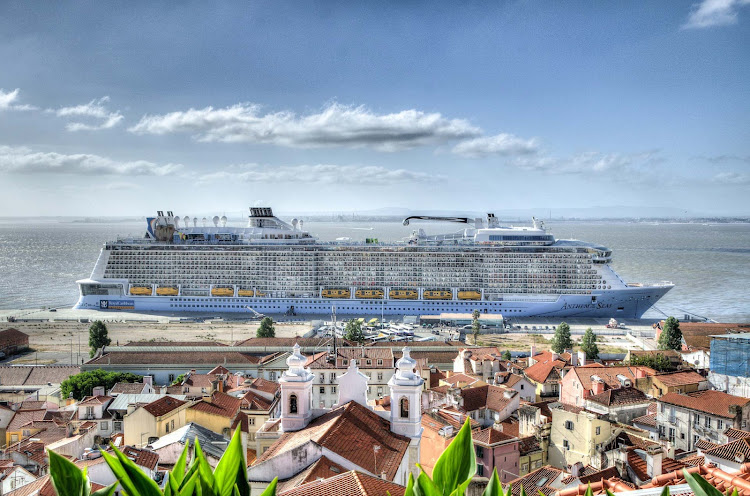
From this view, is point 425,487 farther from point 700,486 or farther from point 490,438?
point 490,438

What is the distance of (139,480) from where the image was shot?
3.40m

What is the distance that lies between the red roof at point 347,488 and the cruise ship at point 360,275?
64.0m

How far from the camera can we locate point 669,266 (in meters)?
137

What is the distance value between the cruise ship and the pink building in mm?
52251

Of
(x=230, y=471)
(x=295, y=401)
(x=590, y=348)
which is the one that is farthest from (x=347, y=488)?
(x=590, y=348)

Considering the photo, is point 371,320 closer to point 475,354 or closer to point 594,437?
point 475,354

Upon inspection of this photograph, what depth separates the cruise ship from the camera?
76.2m

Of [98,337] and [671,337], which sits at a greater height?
[671,337]

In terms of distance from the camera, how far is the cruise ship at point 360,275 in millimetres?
76188

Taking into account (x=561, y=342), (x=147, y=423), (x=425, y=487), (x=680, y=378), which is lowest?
(x=561, y=342)

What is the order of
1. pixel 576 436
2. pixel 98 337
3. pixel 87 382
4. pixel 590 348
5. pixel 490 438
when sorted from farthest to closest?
pixel 98 337 < pixel 590 348 < pixel 87 382 < pixel 576 436 < pixel 490 438

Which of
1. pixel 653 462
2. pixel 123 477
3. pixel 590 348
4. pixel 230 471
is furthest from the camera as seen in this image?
pixel 590 348

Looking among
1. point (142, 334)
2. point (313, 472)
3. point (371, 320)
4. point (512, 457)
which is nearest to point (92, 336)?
point (142, 334)

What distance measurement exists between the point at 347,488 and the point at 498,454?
1270 centimetres
